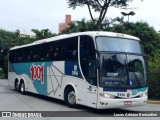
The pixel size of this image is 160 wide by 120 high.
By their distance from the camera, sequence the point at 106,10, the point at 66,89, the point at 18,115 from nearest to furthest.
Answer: the point at 18,115 < the point at 66,89 < the point at 106,10

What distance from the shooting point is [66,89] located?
1678 centimetres

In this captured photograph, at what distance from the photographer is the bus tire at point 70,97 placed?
15990mm

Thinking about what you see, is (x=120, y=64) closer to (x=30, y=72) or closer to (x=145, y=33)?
(x=30, y=72)

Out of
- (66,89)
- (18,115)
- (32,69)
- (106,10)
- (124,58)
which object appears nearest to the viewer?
(18,115)

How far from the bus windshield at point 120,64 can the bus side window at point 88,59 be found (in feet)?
1.18

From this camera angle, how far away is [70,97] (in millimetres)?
16234

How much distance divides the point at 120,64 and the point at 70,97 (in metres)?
3.21

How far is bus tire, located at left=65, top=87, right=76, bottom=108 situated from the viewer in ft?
52.5

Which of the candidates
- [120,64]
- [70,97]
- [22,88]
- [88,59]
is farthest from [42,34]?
[120,64]

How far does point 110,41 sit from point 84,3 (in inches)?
1173

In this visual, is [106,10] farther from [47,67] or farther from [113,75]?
[113,75]

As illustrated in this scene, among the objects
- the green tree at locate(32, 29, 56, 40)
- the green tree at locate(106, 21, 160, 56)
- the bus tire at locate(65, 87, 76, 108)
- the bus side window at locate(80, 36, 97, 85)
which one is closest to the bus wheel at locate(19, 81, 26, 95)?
the bus tire at locate(65, 87, 76, 108)

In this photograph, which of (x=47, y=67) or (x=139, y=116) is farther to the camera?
(x=47, y=67)

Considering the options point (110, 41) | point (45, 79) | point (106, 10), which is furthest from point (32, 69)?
point (106, 10)
